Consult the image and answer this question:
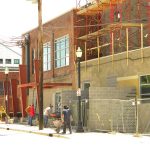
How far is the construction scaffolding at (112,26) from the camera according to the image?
1373 inches

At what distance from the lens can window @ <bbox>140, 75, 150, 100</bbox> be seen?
102 feet

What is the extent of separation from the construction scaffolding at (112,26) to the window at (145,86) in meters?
2.02

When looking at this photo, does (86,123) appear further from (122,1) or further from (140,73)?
(122,1)

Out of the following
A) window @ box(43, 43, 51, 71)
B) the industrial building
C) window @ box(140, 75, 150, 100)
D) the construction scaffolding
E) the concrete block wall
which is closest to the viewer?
the concrete block wall

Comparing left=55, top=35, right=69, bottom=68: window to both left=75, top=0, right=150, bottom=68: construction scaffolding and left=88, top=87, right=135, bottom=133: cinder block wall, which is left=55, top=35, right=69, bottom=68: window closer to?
left=75, top=0, right=150, bottom=68: construction scaffolding

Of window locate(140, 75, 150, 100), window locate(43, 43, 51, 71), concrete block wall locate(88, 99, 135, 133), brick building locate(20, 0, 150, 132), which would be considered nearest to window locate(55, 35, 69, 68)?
brick building locate(20, 0, 150, 132)

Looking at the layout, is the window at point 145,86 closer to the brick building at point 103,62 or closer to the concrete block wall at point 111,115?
the brick building at point 103,62

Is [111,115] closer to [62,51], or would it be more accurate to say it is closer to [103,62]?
[103,62]

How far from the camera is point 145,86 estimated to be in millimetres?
31438

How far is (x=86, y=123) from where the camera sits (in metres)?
31.8

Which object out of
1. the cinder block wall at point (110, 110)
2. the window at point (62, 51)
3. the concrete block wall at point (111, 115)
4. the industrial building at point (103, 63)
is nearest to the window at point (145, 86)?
the industrial building at point (103, 63)

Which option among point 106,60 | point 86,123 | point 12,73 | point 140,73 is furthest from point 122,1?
point 12,73

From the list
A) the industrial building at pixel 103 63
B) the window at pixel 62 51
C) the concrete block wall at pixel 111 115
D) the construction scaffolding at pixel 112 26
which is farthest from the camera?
the window at pixel 62 51

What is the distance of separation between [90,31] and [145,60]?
12335 millimetres
